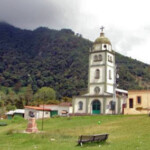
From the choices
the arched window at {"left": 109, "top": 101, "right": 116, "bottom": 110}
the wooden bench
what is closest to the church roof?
the arched window at {"left": 109, "top": 101, "right": 116, "bottom": 110}

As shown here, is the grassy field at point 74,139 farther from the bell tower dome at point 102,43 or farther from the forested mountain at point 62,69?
the forested mountain at point 62,69

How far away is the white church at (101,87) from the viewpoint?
48.2 metres

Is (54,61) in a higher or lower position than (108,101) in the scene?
higher

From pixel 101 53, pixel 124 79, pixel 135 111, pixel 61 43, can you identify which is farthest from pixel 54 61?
pixel 135 111

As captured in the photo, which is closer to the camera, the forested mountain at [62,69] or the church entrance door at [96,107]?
the church entrance door at [96,107]

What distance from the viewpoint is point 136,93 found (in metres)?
44.2

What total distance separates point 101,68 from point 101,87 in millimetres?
3623

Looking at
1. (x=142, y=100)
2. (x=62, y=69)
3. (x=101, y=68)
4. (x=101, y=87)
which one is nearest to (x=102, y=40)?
(x=101, y=68)

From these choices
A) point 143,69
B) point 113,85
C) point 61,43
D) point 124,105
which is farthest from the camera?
point 61,43

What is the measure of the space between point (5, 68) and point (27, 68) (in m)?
16.0

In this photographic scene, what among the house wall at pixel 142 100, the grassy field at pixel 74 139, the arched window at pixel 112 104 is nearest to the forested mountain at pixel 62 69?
the arched window at pixel 112 104

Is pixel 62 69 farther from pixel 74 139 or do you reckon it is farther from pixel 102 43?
pixel 74 139

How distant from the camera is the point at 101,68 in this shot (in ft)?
Result: 169

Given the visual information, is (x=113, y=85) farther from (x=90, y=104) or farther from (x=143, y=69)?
(x=143, y=69)
